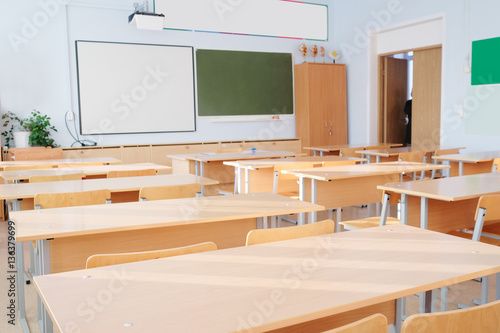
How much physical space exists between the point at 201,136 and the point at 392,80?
12.2ft

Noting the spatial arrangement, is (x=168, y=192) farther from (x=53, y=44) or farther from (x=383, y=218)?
(x=53, y=44)

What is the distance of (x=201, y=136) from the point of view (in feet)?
28.7

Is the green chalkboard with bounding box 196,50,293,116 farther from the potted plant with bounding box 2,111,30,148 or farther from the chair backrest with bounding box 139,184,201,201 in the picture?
the chair backrest with bounding box 139,184,201,201

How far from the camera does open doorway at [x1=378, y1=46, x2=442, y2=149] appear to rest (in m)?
8.14

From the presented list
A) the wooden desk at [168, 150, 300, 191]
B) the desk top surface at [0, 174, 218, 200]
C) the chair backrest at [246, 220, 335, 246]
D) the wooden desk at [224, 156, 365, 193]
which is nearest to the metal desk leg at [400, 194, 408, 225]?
the chair backrest at [246, 220, 335, 246]

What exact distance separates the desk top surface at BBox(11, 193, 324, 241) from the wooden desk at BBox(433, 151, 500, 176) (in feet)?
10.1

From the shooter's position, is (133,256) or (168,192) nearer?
(133,256)

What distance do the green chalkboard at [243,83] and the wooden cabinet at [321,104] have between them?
11.3 inches

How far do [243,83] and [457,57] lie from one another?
3595 mm

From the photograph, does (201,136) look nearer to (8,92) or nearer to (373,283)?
(8,92)

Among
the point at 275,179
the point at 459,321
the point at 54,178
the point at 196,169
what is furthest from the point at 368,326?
the point at 196,169

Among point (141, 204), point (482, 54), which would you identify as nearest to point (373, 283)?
point (141, 204)

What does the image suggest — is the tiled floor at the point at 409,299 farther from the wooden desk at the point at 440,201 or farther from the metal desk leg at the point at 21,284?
the wooden desk at the point at 440,201

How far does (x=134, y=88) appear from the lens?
8070mm
